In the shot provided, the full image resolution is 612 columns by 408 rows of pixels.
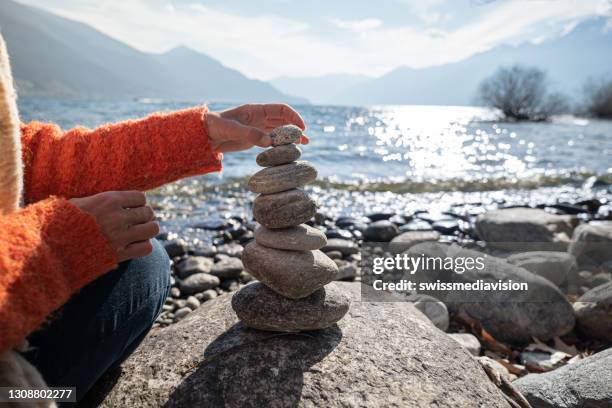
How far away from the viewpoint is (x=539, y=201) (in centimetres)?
1024

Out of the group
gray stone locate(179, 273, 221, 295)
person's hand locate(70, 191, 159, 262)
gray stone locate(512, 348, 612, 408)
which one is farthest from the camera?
gray stone locate(179, 273, 221, 295)

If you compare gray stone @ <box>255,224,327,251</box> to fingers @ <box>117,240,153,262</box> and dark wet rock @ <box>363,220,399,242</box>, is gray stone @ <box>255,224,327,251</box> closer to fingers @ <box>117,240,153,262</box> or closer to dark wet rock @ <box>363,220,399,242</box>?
fingers @ <box>117,240,153,262</box>

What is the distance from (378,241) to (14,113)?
18.6 ft

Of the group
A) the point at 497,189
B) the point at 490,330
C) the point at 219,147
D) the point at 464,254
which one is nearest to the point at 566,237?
the point at 464,254

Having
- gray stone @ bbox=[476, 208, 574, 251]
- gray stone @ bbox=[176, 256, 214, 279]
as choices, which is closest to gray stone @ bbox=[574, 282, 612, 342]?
gray stone @ bbox=[476, 208, 574, 251]

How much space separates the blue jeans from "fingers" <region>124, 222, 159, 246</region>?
12.3 inches

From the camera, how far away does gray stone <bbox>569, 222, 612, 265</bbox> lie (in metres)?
5.60

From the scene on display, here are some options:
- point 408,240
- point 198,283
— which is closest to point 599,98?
point 408,240

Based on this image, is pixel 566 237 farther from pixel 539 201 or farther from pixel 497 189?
pixel 497 189

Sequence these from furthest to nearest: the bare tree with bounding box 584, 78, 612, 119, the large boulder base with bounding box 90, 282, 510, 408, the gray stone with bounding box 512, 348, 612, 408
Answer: the bare tree with bounding box 584, 78, 612, 119, the gray stone with bounding box 512, 348, 612, 408, the large boulder base with bounding box 90, 282, 510, 408

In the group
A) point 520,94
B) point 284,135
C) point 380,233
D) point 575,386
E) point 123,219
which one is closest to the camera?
point 123,219

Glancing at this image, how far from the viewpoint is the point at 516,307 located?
12.4 feet

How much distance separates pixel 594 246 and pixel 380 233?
292 centimetres

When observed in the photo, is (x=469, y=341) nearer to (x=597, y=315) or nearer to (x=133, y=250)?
(x=597, y=315)
